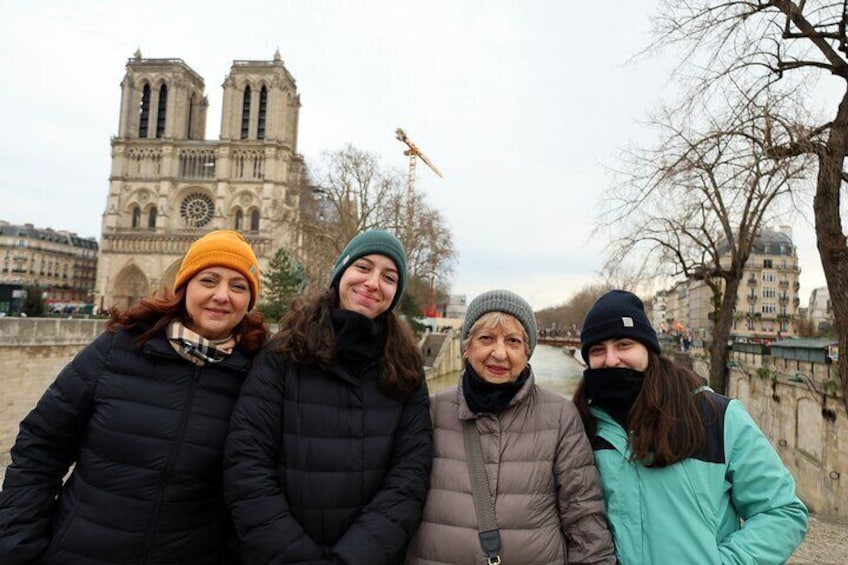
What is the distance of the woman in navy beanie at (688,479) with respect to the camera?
6.37ft

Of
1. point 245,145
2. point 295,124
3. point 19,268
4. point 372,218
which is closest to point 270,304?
point 372,218

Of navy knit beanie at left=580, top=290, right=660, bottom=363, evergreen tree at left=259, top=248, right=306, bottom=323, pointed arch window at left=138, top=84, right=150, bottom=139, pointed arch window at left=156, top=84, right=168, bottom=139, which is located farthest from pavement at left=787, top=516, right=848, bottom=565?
pointed arch window at left=138, top=84, right=150, bottom=139

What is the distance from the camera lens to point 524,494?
6.63 feet

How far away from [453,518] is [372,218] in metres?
28.3

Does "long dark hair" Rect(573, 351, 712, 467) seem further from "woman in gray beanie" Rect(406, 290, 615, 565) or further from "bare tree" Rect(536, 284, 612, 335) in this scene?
"bare tree" Rect(536, 284, 612, 335)

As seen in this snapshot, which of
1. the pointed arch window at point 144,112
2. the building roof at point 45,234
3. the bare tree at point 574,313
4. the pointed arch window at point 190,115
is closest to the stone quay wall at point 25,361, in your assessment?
the pointed arch window at point 144,112

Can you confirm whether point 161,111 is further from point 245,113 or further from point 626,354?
Answer: point 626,354

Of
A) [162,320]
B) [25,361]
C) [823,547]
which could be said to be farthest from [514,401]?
[25,361]

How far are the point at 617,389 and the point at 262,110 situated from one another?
50.3 m

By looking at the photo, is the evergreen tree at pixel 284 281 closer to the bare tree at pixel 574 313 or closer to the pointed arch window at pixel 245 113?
the pointed arch window at pixel 245 113

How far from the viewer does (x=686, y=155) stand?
607 centimetres

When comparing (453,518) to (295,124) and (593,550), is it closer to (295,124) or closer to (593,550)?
(593,550)

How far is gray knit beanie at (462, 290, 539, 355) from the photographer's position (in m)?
2.31

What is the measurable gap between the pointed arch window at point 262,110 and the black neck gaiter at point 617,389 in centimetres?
4934
